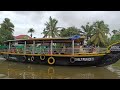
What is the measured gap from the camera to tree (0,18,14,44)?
3048 centimetres

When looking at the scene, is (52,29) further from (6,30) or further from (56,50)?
(56,50)

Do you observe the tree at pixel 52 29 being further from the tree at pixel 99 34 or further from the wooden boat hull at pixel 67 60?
the wooden boat hull at pixel 67 60

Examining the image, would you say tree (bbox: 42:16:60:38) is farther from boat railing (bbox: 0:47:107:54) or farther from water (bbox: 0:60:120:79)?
water (bbox: 0:60:120:79)

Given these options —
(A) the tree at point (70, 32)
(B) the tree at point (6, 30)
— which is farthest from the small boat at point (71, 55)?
(A) the tree at point (70, 32)

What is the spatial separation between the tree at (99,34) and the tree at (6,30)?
12877 mm

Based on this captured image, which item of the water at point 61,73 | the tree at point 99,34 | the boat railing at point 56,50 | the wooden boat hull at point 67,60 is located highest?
the tree at point 99,34

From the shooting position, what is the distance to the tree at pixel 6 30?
3048 centimetres

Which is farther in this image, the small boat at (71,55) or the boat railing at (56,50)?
the boat railing at (56,50)

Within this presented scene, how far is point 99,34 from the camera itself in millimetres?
29297
